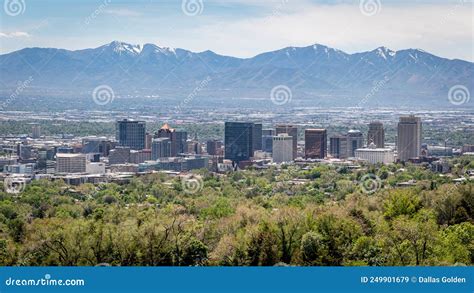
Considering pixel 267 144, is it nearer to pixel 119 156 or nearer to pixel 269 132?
pixel 269 132

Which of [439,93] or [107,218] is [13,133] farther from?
[439,93]

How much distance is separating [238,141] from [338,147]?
5.32 meters

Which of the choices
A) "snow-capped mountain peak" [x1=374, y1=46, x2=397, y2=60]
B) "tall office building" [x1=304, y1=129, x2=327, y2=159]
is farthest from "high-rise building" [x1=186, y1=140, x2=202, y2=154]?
"snow-capped mountain peak" [x1=374, y1=46, x2=397, y2=60]

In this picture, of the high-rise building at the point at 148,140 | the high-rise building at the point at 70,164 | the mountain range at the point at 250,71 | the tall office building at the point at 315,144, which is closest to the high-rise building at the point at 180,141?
the high-rise building at the point at 148,140

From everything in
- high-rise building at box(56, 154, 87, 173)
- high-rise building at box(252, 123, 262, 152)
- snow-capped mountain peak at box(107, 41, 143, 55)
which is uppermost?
snow-capped mountain peak at box(107, 41, 143, 55)

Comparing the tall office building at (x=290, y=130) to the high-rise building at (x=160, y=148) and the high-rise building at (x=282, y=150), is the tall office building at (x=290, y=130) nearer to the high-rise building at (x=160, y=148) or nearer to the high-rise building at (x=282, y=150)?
the high-rise building at (x=282, y=150)

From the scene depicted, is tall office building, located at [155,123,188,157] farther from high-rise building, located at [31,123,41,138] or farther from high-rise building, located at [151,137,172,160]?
high-rise building, located at [31,123,41,138]

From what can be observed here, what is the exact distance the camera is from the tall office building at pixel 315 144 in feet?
133

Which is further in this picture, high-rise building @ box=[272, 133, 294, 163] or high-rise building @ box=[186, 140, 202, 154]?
high-rise building @ box=[186, 140, 202, 154]

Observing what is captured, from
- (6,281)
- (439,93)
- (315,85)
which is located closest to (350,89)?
(315,85)

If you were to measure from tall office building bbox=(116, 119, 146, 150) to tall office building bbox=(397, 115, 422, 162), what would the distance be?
11979 millimetres

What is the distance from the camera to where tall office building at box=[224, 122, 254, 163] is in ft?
127

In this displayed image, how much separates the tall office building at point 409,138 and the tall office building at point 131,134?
12.0 metres

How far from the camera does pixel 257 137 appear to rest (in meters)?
41.9
